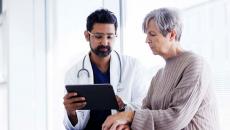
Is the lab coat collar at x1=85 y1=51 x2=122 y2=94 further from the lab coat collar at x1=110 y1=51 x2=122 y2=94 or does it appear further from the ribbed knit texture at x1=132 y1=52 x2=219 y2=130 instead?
the ribbed knit texture at x1=132 y1=52 x2=219 y2=130

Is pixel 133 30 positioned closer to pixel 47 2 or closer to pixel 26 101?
pixel 47 2

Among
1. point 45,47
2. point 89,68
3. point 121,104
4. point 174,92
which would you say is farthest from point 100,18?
point 45,47

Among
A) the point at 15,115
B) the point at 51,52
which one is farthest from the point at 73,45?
the point at 15,115

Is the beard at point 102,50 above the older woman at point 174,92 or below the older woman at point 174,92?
above

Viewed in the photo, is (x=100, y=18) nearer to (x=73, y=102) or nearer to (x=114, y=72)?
(x=114, y=72)

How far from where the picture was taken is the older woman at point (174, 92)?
4.19ft

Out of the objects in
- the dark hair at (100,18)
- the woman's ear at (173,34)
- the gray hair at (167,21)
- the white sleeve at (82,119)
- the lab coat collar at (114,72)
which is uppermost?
the dark hair at (100,18)

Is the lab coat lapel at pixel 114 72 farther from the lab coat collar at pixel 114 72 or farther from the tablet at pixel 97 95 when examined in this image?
the tablet at pixel 97 95

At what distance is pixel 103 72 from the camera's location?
6.22 ft

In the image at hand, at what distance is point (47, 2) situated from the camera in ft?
9.49

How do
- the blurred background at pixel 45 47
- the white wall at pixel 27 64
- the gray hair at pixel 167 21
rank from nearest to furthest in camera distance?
1. the gray hair at pixel 167 21
2. the blurred background at pixel 45 47
3. the white wall at pixel 27 64

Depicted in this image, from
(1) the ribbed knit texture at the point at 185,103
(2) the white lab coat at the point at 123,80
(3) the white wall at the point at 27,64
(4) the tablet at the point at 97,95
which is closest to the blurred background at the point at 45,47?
(3) the white wall at the point at 27,64

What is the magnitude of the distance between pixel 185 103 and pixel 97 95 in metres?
0.43

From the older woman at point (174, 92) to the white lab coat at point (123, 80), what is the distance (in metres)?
0.39
